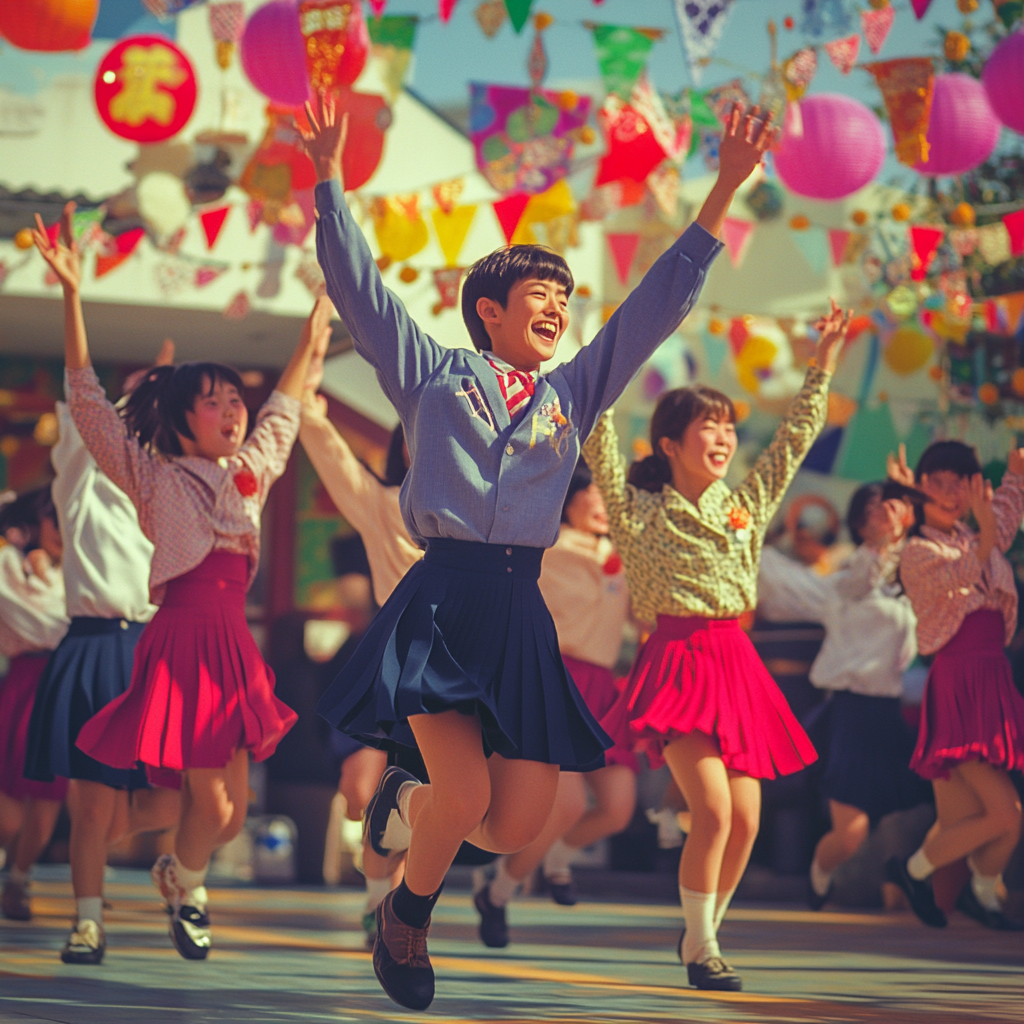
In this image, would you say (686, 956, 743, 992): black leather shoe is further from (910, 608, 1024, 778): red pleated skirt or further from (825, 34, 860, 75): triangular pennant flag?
(825, 34, 860, 75): triangular pennant flag

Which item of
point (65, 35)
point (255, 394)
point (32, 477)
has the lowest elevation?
point (32, 477)

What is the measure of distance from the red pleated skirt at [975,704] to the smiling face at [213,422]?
2.51 metres

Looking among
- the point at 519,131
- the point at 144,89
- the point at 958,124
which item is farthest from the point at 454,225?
the point at 958,124

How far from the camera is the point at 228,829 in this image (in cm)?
416

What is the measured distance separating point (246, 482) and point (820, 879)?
3.28m

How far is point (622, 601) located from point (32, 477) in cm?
799

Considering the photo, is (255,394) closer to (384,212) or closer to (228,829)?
(384,212)

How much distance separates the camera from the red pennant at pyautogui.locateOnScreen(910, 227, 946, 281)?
26.5 ft

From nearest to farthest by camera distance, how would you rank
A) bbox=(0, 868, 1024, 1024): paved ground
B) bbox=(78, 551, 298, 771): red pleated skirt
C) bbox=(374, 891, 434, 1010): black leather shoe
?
bbox=(374, 891, 434, 1010): black leather shoe < bbox=(0, 868, 1024, 1024): paved ground < bbox=(78, 551, 298, 771): red pleated skirt

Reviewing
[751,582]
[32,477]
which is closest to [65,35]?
[751,582]

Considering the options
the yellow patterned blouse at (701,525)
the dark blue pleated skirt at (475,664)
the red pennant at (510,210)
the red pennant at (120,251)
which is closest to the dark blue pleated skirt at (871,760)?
the yellow patterned blouse at (701,525)

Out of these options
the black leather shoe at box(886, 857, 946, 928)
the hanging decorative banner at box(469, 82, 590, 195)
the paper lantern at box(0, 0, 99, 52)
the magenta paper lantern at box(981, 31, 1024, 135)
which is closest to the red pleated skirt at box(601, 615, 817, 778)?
the black leather shoe at box(886, 857, 946, 928)

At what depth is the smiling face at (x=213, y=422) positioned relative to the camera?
13.9ft

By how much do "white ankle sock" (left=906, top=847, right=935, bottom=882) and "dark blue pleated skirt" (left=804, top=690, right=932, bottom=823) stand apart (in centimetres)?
69
